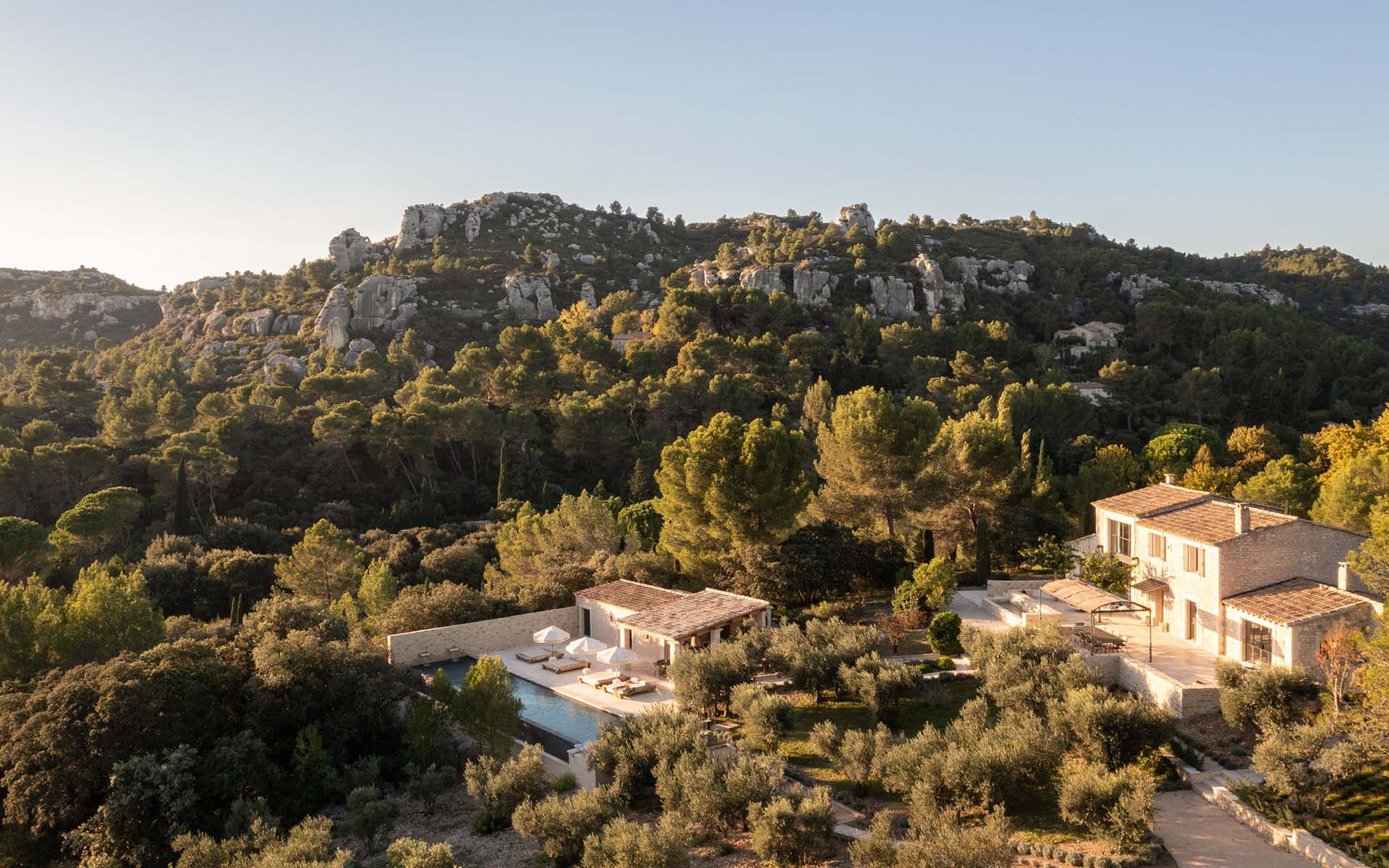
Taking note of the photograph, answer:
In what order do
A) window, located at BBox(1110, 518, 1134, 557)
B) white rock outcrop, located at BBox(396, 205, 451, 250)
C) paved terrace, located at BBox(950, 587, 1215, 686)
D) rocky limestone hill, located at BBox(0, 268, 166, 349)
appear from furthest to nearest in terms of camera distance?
white rock outcrop, located at BBox(396, 205, 451, 250)
rocky limestone hill, located at BBox(0, 268, 166, 349)
window, located at BBox(1110, 518, 1134, 557)
paved terrace, located at BBox(950, 587, 1215, 686)

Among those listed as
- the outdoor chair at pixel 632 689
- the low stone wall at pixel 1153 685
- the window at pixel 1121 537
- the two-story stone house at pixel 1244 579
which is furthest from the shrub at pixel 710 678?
the window at pixel 1121 537

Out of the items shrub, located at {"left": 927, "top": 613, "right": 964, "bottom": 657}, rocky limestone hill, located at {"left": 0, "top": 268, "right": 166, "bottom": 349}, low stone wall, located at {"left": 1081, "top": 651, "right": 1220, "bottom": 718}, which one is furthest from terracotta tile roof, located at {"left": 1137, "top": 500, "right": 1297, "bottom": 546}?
rocky limestone hill, located at {"left": 0, "top": 268, "right": 166, "bottom": 349}

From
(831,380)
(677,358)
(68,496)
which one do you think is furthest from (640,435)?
(68,496)

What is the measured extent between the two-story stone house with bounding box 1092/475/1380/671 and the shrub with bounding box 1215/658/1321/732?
1.45 m

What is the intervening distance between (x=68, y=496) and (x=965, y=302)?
65.2m

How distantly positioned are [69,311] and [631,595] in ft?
306

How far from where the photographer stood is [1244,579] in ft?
73.1

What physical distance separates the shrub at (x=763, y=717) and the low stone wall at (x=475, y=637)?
9160mm

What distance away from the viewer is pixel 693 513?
3000 centimetres

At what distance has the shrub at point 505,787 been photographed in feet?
56.1

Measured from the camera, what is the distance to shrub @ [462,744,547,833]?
17.1 metres

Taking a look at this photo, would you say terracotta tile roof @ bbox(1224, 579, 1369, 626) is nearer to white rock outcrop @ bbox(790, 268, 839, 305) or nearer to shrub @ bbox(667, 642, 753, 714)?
shrub @ bbox(667, 642, 753, 714)

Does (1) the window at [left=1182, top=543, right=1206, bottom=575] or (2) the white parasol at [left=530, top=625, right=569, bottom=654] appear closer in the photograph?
(1) the window at [left=1182, top=543, right=1206, bottom=575]

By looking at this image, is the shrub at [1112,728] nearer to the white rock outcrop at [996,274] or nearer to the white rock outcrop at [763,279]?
the white rock outcrop at [763,279]
